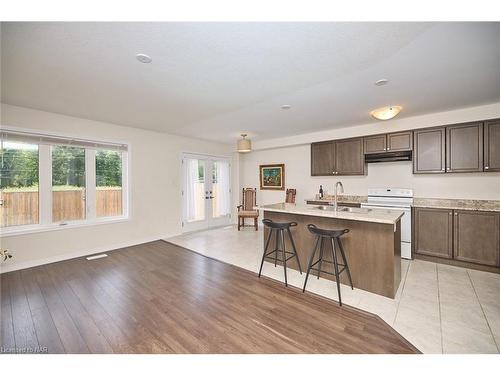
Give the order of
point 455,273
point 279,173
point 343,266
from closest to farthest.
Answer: point 343,266
point 455,273
point 279,173

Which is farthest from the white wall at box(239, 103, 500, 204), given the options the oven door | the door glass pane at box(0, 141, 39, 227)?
the door glass pane at box(0, 141, 39, 227)

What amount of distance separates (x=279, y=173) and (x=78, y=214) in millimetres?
4722

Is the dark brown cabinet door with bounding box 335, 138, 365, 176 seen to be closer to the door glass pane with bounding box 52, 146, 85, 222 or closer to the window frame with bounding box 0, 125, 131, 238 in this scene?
the window frame with bounding box 0, 125, 131, 238

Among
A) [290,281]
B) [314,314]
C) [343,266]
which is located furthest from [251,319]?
[343,266]

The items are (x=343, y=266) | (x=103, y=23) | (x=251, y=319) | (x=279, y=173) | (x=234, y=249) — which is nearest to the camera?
(x=103, y=23)

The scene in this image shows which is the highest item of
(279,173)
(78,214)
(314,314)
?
(279,173)

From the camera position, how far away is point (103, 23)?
5.22 ft

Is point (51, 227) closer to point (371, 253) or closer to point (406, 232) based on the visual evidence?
point (371, 253)

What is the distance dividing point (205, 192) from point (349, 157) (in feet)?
12.6

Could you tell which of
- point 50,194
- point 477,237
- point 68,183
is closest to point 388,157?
point 477,237

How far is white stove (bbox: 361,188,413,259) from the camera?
3660 millimetres

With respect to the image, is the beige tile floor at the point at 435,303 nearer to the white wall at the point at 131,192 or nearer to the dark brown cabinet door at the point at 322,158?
the white wall at the point at 131,192

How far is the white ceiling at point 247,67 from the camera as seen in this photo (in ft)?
5.50

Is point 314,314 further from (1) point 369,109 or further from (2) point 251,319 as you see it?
(1) point 369,109
